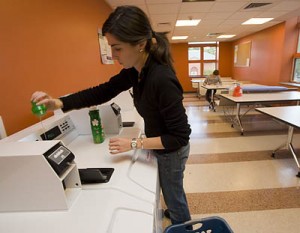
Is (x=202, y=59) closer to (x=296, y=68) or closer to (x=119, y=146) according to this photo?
(x=296, y=68)

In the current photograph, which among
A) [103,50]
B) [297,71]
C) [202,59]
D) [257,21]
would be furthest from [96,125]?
[202,59]

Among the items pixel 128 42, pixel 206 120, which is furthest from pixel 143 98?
pixel 206 120

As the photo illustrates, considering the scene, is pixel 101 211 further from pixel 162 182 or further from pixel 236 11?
pixel 236 11

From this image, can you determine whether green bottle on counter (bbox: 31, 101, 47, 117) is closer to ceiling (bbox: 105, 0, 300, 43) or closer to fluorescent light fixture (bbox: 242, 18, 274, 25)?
ceiling (bbox: 105, 0, 300, 43)

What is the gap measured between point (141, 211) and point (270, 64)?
21.7ft

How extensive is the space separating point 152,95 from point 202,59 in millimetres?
9311

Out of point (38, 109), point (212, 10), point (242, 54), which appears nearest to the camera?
point (38, 109)

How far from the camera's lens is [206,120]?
469 cm

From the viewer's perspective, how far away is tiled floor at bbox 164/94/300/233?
1696 millimetres

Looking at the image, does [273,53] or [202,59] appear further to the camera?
[202,59]

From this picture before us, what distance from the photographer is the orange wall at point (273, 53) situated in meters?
5.34

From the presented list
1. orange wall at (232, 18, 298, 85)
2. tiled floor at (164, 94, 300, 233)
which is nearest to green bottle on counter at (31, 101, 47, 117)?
tiled floor at (164, 94, 300, 233)

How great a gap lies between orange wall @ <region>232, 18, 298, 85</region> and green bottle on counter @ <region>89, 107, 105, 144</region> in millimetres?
5928

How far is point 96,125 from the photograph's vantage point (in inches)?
47.3
